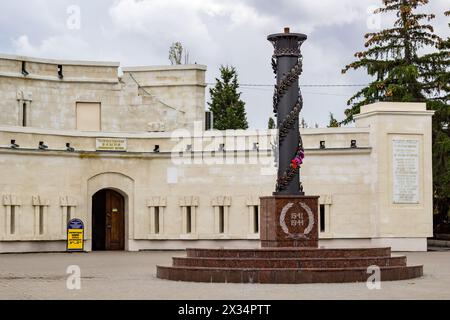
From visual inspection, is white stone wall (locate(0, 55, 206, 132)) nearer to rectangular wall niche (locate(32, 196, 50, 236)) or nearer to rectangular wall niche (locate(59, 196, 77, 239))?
rectangular wall niche (locate(59, 196, 77, 239))

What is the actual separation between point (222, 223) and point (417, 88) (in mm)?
15834

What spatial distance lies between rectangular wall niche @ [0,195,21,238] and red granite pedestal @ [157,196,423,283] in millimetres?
14342

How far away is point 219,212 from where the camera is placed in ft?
135

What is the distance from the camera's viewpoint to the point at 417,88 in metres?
51.8

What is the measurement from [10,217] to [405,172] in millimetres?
15518

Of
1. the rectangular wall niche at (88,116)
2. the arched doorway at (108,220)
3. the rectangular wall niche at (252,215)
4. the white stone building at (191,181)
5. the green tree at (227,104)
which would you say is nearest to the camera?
the white stone building at (191,181)

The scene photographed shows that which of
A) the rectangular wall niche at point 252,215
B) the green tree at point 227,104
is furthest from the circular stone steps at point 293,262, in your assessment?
the green tree at point 227,104

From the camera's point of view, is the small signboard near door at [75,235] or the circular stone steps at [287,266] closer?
the circular stone steps at [287,266]

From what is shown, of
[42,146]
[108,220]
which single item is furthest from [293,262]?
[108,220]

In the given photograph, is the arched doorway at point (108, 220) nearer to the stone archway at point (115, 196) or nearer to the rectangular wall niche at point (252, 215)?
the stone archway at point (115, 196)

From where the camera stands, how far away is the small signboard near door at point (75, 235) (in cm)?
3944

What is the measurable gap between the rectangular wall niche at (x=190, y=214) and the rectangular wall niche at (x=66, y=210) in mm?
4357
